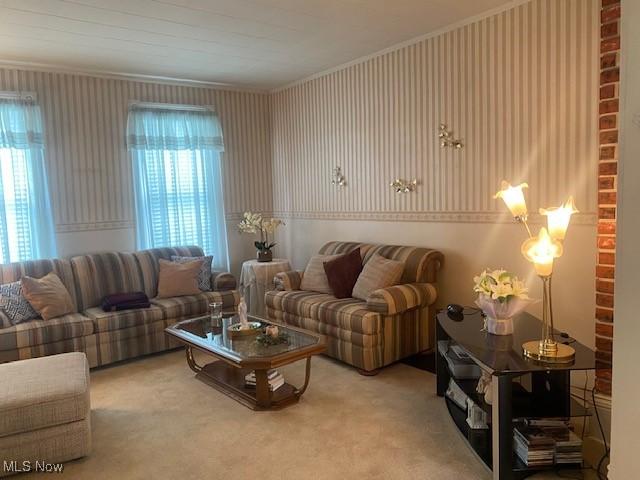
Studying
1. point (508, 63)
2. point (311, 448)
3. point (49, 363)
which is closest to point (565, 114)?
point (508, 63)

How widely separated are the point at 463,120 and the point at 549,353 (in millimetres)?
2186

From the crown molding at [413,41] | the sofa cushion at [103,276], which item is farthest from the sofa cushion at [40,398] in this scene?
the crown molding at [413,41]

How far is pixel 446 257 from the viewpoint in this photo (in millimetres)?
4117

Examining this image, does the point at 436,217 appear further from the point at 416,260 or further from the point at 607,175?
the point at 607,175

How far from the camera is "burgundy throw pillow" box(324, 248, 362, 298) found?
166 inches

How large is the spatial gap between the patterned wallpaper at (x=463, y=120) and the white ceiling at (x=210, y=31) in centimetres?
27

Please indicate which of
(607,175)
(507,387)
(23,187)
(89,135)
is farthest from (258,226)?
(507,387)

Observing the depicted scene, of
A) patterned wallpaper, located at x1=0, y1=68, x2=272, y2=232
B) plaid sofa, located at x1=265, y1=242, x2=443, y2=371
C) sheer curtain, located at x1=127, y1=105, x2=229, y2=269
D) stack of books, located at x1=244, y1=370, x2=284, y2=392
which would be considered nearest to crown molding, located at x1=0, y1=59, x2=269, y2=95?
patterned wallpaper, located at x1=0, y1=68, x2=272, y2=232

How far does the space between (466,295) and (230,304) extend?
2163 mm

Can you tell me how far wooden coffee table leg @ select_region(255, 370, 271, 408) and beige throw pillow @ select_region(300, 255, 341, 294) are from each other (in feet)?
4.47

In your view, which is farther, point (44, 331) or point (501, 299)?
point (44, 331)

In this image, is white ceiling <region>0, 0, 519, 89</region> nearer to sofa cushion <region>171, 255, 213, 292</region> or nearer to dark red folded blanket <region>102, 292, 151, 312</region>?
sofa cushion <region>171, 255, 213, 292</region>

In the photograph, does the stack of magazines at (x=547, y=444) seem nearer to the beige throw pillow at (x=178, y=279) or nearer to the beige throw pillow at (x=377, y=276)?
the beige throw pillow at (x=377, y=276)

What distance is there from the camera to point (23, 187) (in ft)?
14.7
